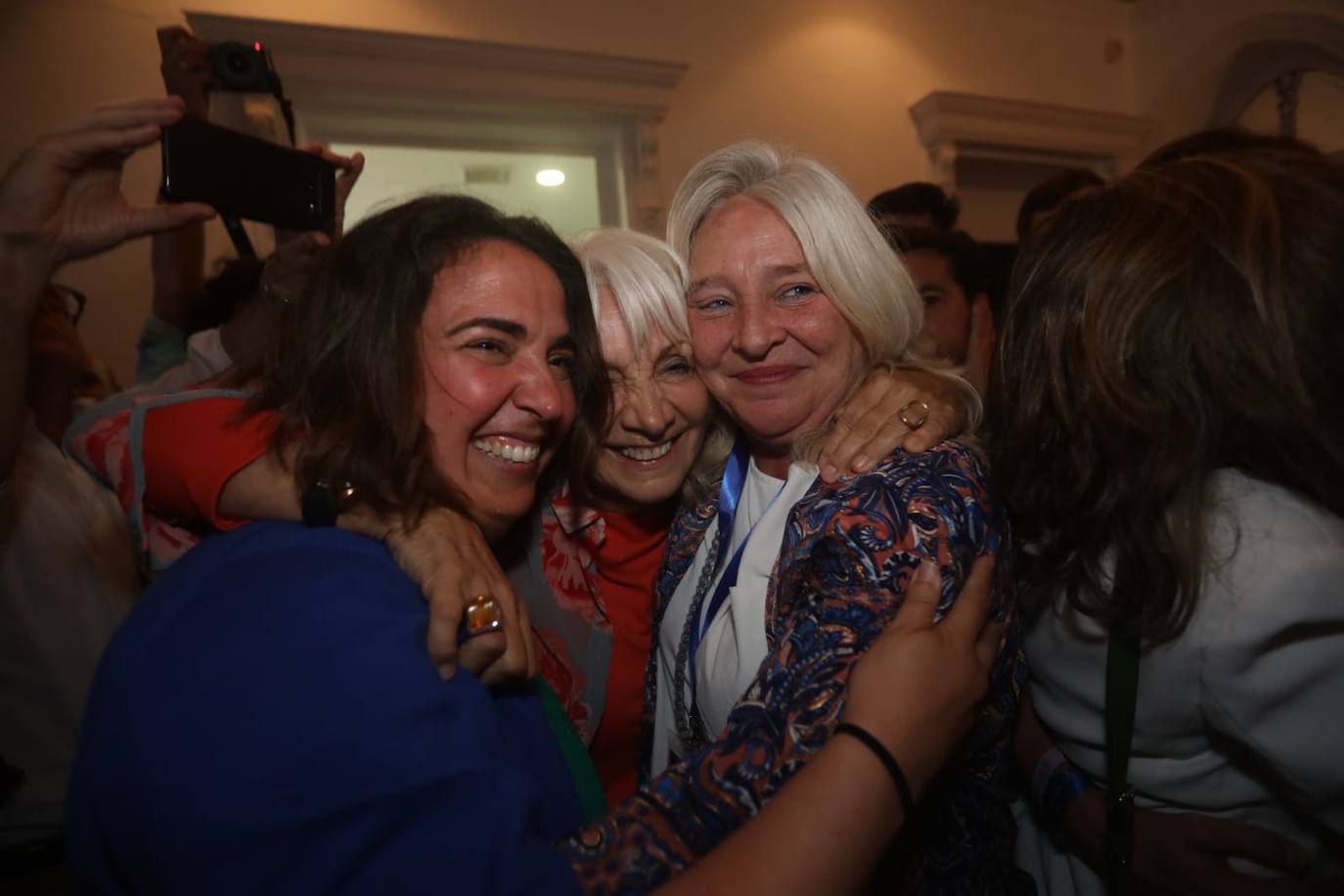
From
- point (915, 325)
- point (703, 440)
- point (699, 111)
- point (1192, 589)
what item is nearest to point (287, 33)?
point (699, 111)

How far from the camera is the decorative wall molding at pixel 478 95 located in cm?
351

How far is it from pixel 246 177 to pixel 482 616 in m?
1.18

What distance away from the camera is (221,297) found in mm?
2572

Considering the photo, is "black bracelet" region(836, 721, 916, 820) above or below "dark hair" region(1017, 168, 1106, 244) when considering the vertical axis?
below

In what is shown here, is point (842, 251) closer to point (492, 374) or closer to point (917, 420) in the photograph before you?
point (917, 420)

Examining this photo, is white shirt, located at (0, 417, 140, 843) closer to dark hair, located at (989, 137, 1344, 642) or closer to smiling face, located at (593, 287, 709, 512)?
smiling face, located at (593, 287, 709, 512)

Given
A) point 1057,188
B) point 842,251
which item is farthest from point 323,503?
point 1057,188

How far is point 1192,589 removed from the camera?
3.01 feet

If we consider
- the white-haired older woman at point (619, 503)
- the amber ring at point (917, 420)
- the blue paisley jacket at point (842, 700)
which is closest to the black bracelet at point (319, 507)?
the white-haired older woman at point (619, 503)

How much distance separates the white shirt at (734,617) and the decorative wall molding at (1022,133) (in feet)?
14.6

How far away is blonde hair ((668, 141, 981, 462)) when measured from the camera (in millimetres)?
1437

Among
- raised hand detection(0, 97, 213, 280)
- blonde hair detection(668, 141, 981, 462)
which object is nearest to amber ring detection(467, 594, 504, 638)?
blonde hair detection(668, 141, 981, 462)

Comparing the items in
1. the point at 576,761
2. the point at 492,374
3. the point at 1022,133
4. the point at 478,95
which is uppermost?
the point at 478,95

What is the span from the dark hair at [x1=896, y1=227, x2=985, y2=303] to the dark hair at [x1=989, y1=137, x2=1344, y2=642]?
6.52 ft
